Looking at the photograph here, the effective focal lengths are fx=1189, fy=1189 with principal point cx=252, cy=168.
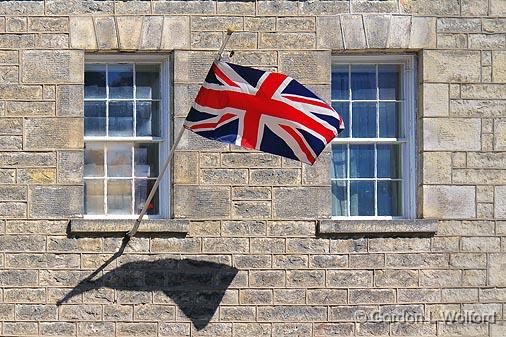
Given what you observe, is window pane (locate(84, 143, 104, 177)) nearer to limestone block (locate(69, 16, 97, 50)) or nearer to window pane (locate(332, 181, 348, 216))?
limestone block (locate(69, 16, 97, 50))

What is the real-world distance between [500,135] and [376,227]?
162 cm

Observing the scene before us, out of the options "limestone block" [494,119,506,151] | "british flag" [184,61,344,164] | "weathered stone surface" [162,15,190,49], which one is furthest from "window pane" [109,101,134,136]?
"limestone block" [494,119,506,151]

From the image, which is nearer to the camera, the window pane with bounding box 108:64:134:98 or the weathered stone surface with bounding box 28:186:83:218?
the weathered stone surface with bounding box 28:186:83:218

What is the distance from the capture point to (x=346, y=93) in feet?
41.4

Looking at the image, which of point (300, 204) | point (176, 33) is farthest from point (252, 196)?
point (176, 33)

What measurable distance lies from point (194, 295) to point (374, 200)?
2.17 m

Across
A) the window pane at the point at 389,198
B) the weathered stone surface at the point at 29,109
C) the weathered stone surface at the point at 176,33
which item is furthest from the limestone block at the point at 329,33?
the weathered stone surface at the point at 29,109

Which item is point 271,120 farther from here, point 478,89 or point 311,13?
point 478,89

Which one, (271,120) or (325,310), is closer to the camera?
(271,120)

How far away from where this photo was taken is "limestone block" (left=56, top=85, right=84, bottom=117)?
40.0 ft

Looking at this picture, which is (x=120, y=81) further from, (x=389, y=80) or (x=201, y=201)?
(x=389, y=80)

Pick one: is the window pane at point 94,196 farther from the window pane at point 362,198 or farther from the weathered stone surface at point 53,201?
the window pane at point 362,198

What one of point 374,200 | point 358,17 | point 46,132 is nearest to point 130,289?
point 46,132

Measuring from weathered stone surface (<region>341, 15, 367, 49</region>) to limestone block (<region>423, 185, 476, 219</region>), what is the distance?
1638 millimetres
